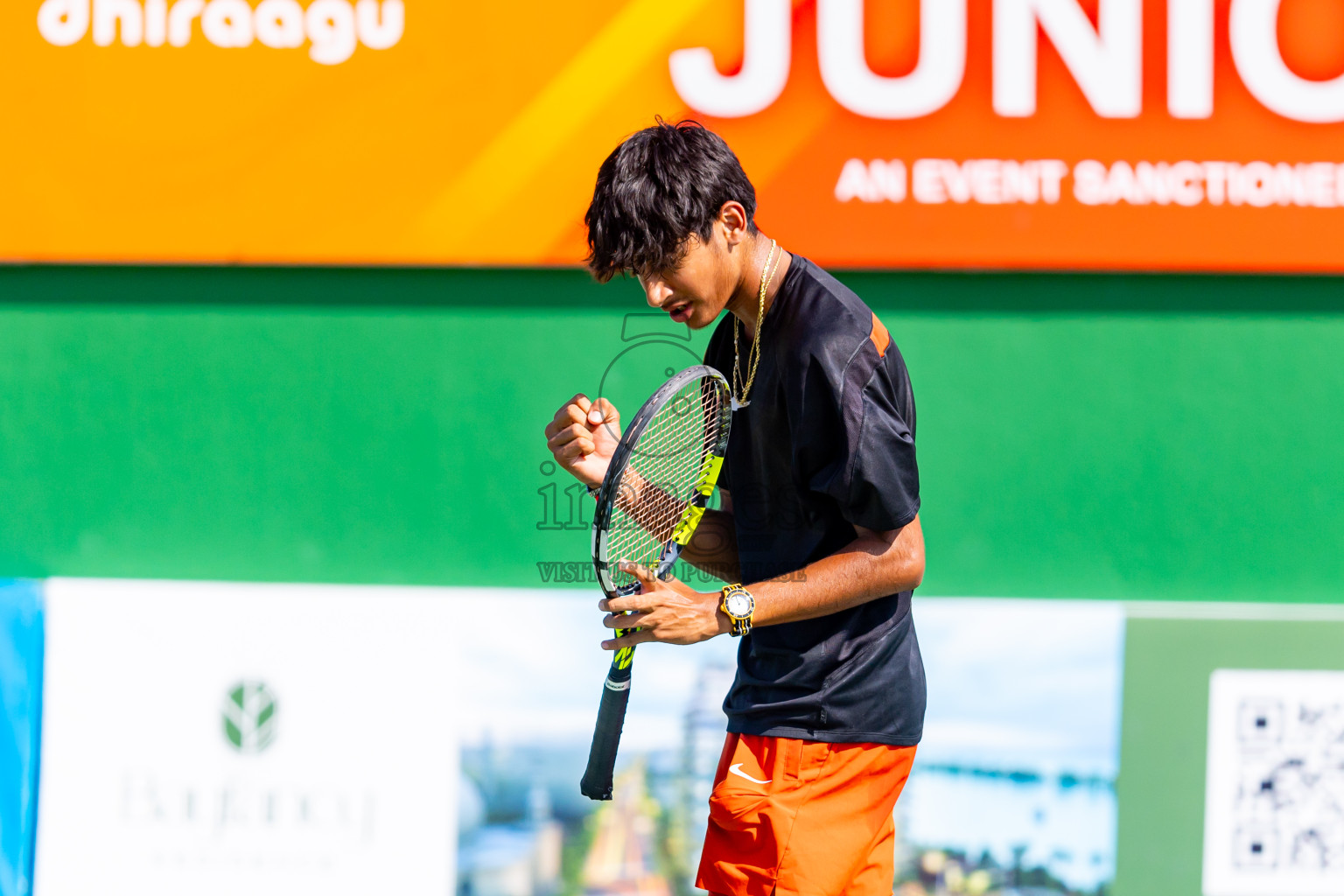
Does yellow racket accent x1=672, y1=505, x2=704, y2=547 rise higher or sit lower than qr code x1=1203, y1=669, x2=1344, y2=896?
higher

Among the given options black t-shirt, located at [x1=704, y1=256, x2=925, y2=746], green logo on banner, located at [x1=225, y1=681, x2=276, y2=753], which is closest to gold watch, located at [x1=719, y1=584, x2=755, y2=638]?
black t-shirt, located at [x1=704, y1=256, x2=925, y2=746]

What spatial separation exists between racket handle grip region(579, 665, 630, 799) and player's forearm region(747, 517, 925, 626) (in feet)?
Result: 0.99

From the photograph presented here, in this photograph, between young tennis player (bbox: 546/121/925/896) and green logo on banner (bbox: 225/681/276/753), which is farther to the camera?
green logo on banner (bbox: 225/681/276/753)

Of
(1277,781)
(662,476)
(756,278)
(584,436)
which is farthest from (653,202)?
(1277,781)

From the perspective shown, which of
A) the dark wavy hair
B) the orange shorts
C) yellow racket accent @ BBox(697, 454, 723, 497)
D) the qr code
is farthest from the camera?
the qr code

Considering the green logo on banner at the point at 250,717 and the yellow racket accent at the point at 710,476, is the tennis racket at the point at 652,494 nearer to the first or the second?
the yellow racket accent at the point at 710,476

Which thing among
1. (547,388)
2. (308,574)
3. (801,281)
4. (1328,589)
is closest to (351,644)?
(308,574)

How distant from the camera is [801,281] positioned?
206cm

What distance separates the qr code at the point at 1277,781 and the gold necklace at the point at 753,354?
210 centimetres

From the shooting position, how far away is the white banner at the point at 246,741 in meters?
3.54

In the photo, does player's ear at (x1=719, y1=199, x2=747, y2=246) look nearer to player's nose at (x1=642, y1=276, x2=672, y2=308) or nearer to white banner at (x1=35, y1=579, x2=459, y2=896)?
player's nose at (x1=642, y1=276, x2=672, y2=308)

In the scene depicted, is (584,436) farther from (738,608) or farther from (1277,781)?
(1277,781)

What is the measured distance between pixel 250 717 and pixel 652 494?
1878 millimetres

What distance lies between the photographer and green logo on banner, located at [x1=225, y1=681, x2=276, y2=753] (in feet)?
11.7
